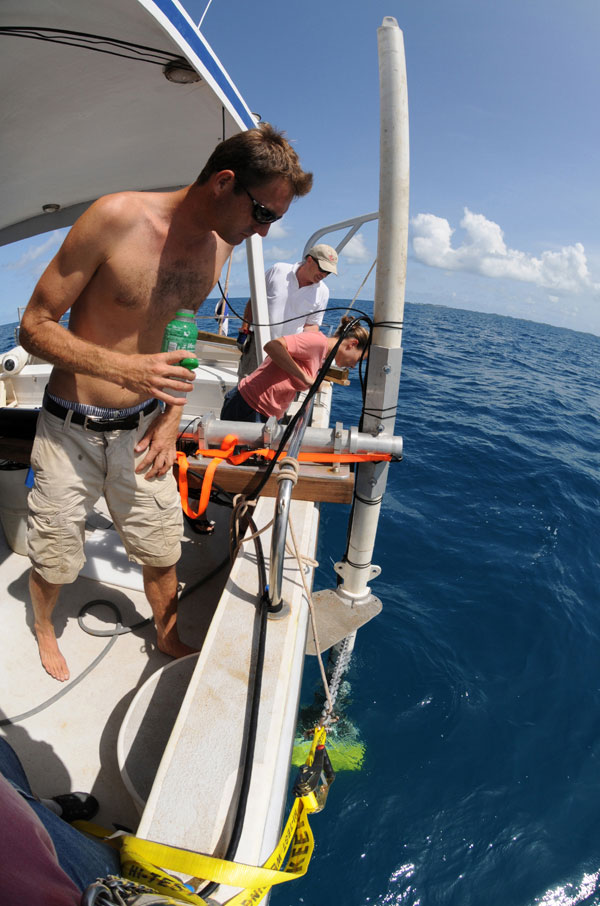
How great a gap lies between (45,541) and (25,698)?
906mm

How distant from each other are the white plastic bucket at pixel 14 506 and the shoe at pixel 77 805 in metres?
1.65

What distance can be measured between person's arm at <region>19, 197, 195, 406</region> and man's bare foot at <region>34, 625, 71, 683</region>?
4.80 feet

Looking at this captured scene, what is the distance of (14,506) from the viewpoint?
2.85m

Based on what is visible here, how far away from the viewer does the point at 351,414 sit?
1060 centimetres

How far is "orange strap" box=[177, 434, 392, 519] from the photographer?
232 centimetres

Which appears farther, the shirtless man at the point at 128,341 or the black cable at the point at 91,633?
the black cable at the point at 91,633

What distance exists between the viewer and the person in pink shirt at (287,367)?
9.91 ft

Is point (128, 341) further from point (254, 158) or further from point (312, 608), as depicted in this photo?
point (312, 608)

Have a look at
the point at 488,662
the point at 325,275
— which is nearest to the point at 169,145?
the point at 325,275

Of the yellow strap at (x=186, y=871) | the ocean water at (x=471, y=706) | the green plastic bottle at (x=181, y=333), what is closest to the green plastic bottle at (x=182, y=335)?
the green plastic bottle at (x=181, y=333)

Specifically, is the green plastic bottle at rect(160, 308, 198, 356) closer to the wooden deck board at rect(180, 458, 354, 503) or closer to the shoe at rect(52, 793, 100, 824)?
the wooden deck board at rect(180, 458, 354, 503)

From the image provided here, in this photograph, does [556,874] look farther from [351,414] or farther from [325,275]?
[351,414]

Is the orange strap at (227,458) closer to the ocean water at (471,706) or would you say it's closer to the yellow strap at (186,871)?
the yellow strap at (186,871)

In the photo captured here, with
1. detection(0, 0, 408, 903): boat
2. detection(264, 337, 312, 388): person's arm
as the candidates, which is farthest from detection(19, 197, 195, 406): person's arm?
detection(264, 337, 312, 388): person's arm
